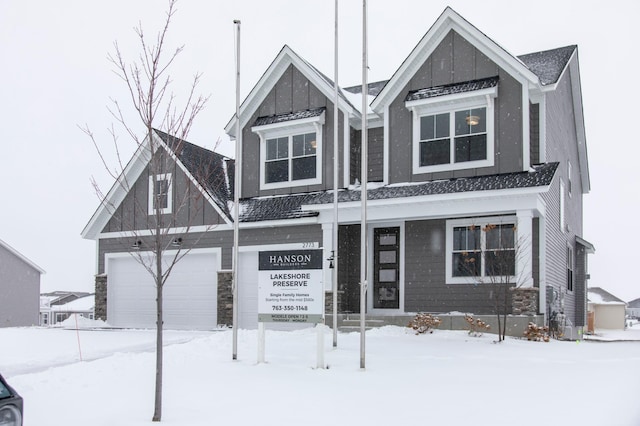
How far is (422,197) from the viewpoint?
16.2 metres

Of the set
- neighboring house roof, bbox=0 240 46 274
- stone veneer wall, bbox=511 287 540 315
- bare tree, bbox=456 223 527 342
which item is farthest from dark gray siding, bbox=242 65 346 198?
neighboring house roof, bbox=0 240 46 274

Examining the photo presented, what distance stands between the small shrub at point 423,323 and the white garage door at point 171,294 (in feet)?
24.1

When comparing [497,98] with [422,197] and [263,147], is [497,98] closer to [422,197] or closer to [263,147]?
[422,197]

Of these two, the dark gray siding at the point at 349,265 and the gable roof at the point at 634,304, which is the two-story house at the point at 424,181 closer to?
the dark gray siding at the point at 349,265

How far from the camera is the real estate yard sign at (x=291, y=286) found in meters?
10.7

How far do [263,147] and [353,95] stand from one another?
11.2 ft

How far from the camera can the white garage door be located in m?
20.7

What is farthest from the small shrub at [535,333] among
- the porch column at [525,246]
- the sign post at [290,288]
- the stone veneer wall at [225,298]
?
the stone veneer wall at [225,298]

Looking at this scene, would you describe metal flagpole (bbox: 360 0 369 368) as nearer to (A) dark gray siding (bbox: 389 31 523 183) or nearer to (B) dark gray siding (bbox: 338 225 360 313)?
(A) dark gray siding (bbox: 389 31 523 183)

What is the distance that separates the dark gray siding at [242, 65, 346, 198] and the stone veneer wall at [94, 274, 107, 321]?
5.95 m

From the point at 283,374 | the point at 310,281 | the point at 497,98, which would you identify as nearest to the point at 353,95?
the point at 497,98

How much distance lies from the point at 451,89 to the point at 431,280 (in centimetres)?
521

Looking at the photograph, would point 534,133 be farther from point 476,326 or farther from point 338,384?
point 338,384

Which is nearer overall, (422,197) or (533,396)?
(533,396)
